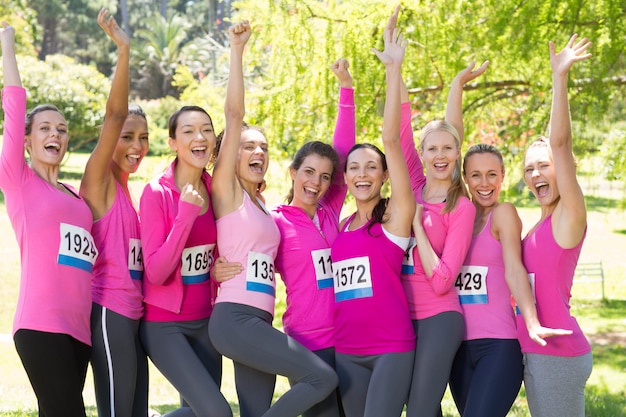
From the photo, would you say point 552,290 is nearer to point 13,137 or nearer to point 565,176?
point 565,176

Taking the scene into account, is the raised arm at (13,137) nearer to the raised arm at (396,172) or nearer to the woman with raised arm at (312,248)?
the woman with raised arm at (312,248)

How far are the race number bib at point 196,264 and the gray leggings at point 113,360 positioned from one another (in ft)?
1.15

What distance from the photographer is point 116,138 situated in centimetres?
416

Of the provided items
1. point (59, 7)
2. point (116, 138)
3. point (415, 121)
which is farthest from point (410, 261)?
point (59, 7)

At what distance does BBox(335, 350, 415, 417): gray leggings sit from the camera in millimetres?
3926

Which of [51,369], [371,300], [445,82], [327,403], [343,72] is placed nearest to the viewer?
[51,369]

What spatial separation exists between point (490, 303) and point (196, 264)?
1.47 metres

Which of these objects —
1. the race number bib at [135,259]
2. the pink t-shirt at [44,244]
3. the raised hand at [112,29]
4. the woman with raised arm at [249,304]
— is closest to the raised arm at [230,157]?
the woman with raised arm at [249,304]

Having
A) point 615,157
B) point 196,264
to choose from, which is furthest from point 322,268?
point 615,157

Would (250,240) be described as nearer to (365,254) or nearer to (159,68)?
(365,254)

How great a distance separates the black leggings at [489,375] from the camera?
3891mm

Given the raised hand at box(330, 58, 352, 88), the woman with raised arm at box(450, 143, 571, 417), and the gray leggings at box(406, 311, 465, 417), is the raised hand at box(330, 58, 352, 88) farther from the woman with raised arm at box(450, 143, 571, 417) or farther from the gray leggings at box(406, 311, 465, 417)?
the gray leggings at box(406, 311, 465, 417)

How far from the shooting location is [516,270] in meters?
3.95

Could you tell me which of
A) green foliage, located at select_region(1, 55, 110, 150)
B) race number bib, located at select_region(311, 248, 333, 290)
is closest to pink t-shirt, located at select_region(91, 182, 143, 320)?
race number bib, located at select_region(311, 248, 333, 290)
